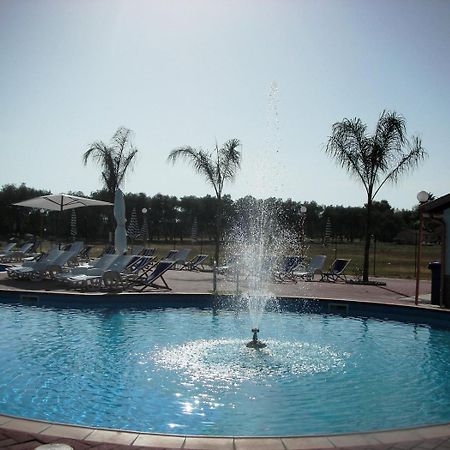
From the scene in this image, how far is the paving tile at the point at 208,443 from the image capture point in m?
3.57

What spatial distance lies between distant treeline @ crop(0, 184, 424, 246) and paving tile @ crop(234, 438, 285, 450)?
40.2m

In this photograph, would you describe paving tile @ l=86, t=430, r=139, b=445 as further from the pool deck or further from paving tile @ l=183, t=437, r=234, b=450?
paving tile @ l=183, t=437, r=234, b=450

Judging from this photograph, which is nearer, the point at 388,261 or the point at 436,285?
the point at 436,285

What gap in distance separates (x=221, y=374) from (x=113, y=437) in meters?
2.73

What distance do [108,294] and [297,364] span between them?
5994mm

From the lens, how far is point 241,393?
564 cm

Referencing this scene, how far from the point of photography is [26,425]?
3.82 m

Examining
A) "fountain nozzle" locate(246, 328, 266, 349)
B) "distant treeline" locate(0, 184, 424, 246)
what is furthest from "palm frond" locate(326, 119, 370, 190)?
"distant treeline" locate(0, 184, 424, 246)

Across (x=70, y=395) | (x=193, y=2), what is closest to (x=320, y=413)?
(x=70, y=395)

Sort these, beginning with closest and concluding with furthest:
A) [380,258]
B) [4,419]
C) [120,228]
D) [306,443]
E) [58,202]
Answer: [306,443], [4,419], [120,228], [58,202], [380,258]

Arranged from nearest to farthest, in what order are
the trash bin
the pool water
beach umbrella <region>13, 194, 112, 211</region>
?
the pool water < the trash bin < beach umbrella <region>13, 194, 112, 211</region>

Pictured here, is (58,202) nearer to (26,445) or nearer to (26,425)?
(26,425)

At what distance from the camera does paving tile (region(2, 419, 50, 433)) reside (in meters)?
3.74

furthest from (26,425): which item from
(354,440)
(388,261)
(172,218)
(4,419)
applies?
(172,218)
